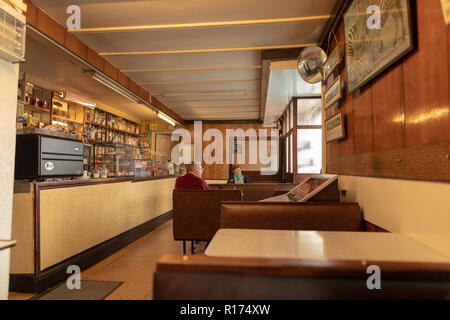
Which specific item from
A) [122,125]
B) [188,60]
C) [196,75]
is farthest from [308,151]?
[122,125]

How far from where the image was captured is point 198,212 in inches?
138

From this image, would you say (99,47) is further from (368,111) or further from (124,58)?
(368,111)

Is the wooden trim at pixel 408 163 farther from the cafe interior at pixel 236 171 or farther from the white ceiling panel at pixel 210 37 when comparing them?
the white ceiling panel at pixel 210 37

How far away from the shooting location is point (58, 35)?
3.23 metres

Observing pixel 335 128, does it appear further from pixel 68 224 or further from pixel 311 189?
pixel 68 224

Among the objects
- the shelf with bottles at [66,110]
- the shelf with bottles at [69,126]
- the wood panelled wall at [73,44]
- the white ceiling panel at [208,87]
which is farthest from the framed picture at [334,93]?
the shelf with bottles at [66,110]

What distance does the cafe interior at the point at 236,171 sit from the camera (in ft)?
2.43

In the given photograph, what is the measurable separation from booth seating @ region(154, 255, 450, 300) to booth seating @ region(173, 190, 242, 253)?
275cm

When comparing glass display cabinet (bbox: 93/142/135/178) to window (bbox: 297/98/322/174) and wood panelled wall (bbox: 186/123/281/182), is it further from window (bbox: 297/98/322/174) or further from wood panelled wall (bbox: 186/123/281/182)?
wood panelled wall (bbox: 186/123/281/182)

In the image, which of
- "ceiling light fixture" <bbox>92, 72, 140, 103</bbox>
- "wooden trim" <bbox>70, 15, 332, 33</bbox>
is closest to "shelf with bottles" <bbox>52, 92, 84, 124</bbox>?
"ceiling light fixture" <bbox>92, 72, 140, 103</bbox>

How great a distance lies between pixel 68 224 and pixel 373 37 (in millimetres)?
3384

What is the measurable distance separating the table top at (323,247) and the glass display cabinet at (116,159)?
376 cm
